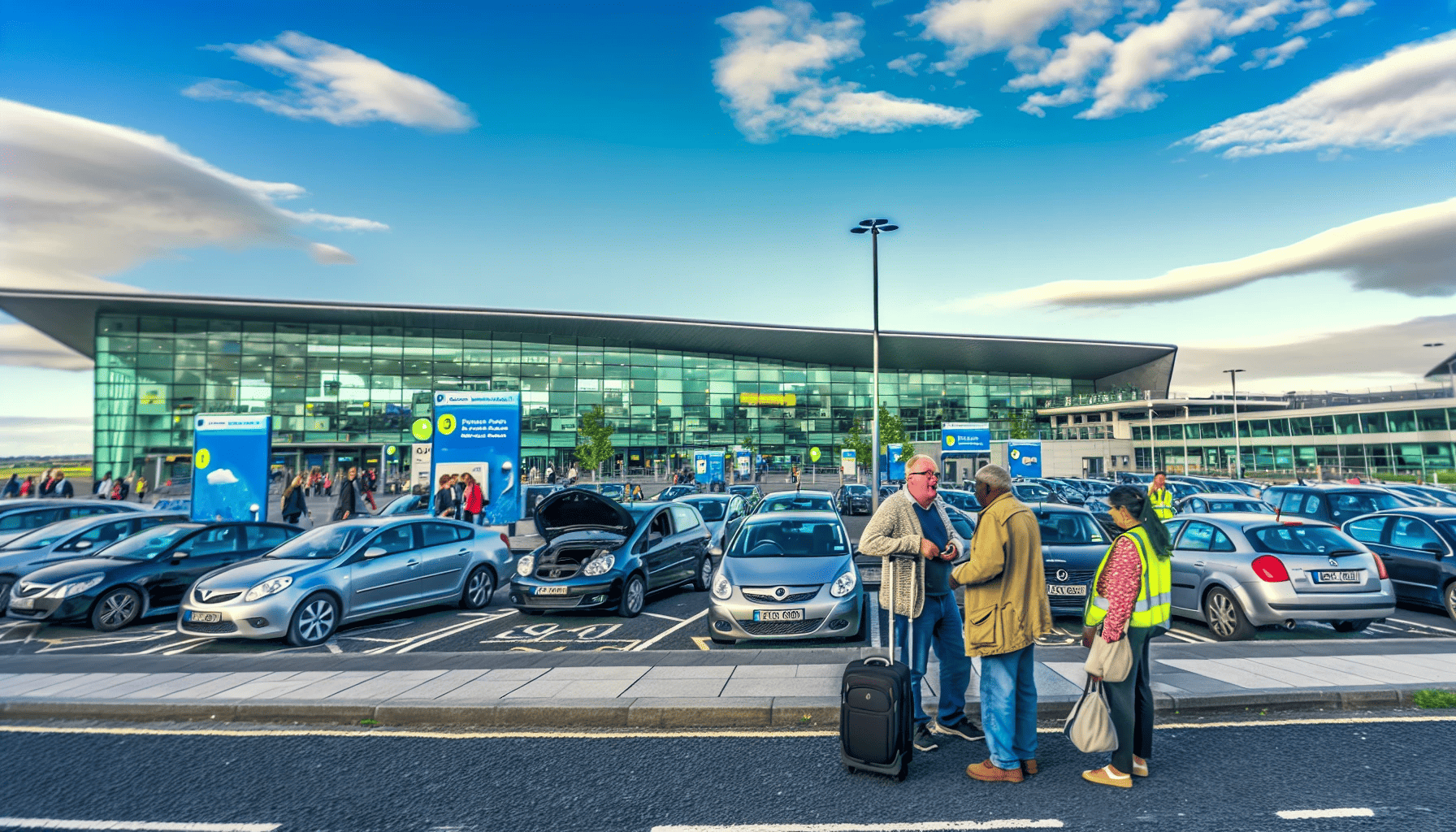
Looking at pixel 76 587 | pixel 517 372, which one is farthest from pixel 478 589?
pixel 517 372

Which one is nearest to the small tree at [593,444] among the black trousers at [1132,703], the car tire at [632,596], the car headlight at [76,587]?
the car headlight at [76,587]

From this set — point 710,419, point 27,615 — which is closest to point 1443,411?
point 710,419

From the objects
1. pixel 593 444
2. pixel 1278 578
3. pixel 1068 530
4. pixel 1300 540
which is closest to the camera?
pixel 1278 578

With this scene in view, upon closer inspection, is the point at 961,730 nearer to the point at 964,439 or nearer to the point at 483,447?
the point at 483,447

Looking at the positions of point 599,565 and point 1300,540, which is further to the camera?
point 599,565

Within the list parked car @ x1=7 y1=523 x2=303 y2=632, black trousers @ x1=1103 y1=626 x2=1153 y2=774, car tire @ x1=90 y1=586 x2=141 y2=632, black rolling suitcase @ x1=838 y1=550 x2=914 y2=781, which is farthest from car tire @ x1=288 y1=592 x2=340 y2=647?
black trousers @ x1=1103 y1=626 x2=1153 y2=774

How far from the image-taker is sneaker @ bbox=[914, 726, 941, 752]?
4648 millimetres

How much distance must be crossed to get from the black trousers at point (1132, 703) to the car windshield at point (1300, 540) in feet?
16.2

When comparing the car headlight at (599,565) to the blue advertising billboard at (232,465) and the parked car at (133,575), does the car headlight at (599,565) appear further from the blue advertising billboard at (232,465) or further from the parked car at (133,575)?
the blue advertising billboard at (232,465)

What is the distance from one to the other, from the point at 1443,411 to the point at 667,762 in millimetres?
62067

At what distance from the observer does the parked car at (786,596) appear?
724 cm

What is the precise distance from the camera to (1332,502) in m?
12.5

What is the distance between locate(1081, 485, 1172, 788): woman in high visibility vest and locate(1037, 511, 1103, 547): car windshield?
5416 mm

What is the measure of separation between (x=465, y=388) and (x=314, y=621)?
46.2m
